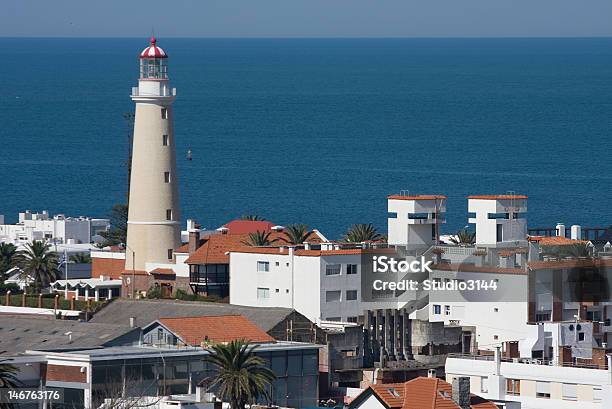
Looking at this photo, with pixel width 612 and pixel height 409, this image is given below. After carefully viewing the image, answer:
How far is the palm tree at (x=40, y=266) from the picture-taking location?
75125mm

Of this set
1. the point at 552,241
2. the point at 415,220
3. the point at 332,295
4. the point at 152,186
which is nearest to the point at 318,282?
the point at 332,295

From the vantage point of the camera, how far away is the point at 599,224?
369ft

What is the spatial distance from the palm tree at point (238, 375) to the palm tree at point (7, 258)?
34.5 metres

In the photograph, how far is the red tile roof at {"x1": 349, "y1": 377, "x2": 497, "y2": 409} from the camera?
34.2 m

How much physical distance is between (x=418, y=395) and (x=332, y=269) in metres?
29.0

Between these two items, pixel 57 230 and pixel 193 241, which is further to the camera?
pixel 57 230

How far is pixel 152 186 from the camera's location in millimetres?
72000

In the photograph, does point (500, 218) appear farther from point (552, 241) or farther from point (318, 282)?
point (318, 282)

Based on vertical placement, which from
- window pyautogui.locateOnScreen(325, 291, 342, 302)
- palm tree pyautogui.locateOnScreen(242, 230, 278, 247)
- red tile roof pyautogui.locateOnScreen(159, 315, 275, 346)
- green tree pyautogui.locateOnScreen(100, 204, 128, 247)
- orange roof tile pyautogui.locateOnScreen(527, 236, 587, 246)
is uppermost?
green tree pyautogui.locateOnScreen(100, 204, 128, 247)

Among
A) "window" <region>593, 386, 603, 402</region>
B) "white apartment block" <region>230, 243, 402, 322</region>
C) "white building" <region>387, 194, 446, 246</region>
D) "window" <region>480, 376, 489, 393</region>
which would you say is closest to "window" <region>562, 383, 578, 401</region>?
"window" <region>593, 386, 603, 402</region>

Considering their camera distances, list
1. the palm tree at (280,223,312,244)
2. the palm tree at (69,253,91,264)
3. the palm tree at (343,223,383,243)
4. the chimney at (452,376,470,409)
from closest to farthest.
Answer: the chimney at (452,376,470,409) → the palm tree at (280,223,312,244) → the palm tree at (343,223,383,243) → the palm tree at (69,253,91,264)

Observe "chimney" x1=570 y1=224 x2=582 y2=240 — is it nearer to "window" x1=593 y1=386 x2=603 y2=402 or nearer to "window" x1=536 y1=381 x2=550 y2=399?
"window" x1=536 y1=381 x2=550 y2=399

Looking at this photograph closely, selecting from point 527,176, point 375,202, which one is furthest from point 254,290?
point 527,176

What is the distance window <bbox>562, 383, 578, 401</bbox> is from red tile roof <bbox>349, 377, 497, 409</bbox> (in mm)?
7045
